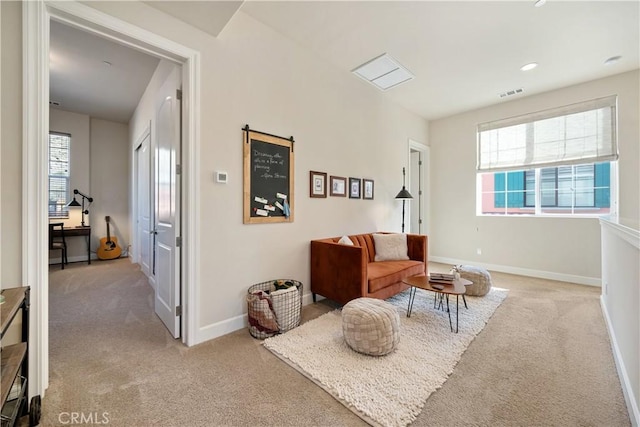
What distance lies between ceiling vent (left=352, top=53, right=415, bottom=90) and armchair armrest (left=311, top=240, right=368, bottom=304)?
2.46 m

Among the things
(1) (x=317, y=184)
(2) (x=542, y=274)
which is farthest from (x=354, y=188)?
(2) (x=542, y=274)

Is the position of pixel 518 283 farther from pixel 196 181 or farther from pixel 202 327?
pixel 196 181

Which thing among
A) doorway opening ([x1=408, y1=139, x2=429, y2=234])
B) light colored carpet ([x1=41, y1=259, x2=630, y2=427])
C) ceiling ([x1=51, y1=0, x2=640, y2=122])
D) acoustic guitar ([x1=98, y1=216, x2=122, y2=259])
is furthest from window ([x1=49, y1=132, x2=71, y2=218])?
doorway opening ([x1=408, y1=139, x2=429, y2=234])

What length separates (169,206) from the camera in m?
2.47

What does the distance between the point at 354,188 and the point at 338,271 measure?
144 centimetres

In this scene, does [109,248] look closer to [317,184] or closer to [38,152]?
[38,152]

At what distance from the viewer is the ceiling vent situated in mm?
3381

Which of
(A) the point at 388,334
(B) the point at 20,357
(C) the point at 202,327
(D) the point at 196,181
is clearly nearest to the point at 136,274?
(C) the point at 202,327

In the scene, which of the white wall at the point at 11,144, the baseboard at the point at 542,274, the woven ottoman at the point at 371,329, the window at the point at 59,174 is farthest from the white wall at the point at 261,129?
the window at the point at 59,174

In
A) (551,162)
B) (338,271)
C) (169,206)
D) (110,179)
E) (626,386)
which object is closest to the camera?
(626,386)

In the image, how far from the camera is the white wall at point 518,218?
3562mm

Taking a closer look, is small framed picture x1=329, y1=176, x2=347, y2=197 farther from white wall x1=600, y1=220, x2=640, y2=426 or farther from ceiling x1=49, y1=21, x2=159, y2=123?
ceiling x1=49, y1=21, x2=159, y2=123

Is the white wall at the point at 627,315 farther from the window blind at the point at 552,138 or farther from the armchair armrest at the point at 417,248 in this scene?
the window blind at the point at 552,138

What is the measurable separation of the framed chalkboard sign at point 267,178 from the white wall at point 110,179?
17.0 feet
